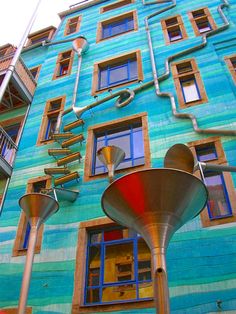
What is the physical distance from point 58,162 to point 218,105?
6158 millimetres

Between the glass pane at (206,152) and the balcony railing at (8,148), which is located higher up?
the balcony railing at (8,148)

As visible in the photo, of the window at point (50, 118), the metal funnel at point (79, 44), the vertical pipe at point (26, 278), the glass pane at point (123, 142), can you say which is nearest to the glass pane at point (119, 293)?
the vertical pipe at point (26, 278)

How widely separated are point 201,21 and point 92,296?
545 inches

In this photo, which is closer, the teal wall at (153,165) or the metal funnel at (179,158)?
the metal funnel at (179,158)

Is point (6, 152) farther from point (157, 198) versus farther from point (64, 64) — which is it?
point (157, 198)

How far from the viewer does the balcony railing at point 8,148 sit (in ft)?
41.9

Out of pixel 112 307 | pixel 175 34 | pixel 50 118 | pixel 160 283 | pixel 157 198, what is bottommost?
pixel 160 283

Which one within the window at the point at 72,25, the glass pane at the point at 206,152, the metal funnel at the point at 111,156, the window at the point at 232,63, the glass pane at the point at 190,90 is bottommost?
the metal funnel at the point at 111,156

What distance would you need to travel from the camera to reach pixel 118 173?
10.9m

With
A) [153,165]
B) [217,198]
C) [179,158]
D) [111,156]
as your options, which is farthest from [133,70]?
[179,158]

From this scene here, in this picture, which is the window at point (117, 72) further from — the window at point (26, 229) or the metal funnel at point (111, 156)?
the metal funnel at point (111, 156)

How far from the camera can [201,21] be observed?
16.0m

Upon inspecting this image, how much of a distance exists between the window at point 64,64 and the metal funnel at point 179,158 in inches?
419

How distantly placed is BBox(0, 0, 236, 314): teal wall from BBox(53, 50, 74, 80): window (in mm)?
357
